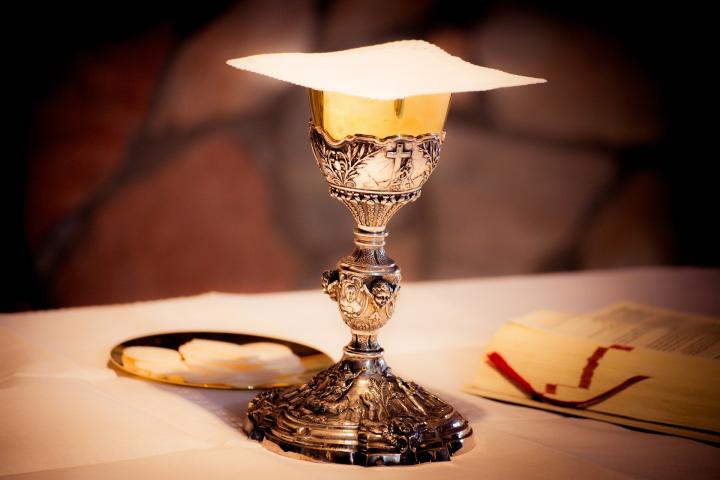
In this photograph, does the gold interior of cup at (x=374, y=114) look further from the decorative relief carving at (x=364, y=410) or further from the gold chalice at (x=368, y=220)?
the decorative relief carving at (x=364, y=410)

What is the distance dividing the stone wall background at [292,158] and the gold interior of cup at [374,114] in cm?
108

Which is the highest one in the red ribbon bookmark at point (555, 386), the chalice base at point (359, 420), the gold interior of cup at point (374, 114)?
the gold interior of cup at point (374, 114)

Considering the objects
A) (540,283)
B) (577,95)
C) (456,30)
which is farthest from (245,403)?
(577,95)

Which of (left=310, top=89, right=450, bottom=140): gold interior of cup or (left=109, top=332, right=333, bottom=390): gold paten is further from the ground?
(left=310, top=89, right=450, bottom=140): gold interior of cup

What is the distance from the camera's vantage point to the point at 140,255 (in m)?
1.92

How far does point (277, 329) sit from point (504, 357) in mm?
288

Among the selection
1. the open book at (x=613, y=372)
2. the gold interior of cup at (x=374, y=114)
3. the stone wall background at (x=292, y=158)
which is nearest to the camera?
the gold interior of cup at (x=374, y=114)

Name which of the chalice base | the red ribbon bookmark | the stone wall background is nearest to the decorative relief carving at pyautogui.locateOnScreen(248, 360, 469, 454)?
the chalice base

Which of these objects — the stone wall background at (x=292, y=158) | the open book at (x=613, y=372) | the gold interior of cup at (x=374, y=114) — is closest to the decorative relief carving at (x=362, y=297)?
the gold interior of cup at (x=374, y=114)

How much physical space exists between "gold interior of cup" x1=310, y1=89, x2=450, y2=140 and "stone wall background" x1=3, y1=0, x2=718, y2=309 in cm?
108

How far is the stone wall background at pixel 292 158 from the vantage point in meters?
1.81

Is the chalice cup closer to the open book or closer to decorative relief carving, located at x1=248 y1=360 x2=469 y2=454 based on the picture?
decorative relief carving, located at x1=248 y1=360 x2=469 y2=454

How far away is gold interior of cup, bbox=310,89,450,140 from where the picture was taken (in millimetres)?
787

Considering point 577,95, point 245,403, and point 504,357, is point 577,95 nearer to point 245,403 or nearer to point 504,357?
point 504,357
